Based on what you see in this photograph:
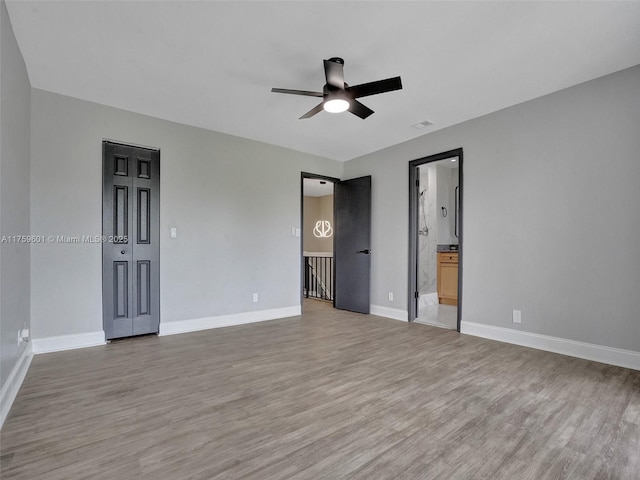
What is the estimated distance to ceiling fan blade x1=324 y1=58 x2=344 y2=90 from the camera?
2.54m

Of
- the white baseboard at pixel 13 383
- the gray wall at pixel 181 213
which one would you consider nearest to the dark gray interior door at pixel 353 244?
the gray wall at pixel 181 213

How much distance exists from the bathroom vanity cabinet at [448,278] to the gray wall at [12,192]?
19.3 ft

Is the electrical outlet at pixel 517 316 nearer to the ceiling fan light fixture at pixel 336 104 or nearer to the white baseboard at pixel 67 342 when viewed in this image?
the ceiling fan light fixture at pixel 336 104

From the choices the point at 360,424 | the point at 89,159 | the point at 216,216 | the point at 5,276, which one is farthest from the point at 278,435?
the point at 89,159

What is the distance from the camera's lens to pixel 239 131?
14.5 feet

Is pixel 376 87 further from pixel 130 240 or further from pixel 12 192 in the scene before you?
pixel 130 240

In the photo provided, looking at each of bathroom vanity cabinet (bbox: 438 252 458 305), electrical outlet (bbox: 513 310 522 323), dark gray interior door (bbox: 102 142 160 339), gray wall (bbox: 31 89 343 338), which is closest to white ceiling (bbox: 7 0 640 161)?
gray wall (bbox: 31 89 343 338)

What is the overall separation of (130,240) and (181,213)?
0.67 metres

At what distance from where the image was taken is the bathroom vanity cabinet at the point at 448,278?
591 cm

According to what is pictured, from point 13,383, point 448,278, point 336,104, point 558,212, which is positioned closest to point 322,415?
point 13,383

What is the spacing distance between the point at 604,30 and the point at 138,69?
12.4 ft

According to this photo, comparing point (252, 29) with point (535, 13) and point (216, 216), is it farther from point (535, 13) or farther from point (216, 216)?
point (216, 216)

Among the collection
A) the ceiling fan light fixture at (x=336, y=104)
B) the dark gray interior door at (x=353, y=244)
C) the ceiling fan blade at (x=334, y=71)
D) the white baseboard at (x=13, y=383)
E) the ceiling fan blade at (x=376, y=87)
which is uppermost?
the ceiling fan blade at (x=334, y=71)

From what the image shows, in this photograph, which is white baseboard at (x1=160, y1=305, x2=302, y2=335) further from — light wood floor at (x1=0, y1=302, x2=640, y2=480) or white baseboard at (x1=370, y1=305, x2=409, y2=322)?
white baseboard at (x1=370, y1=305, x2=409, y2=322)
